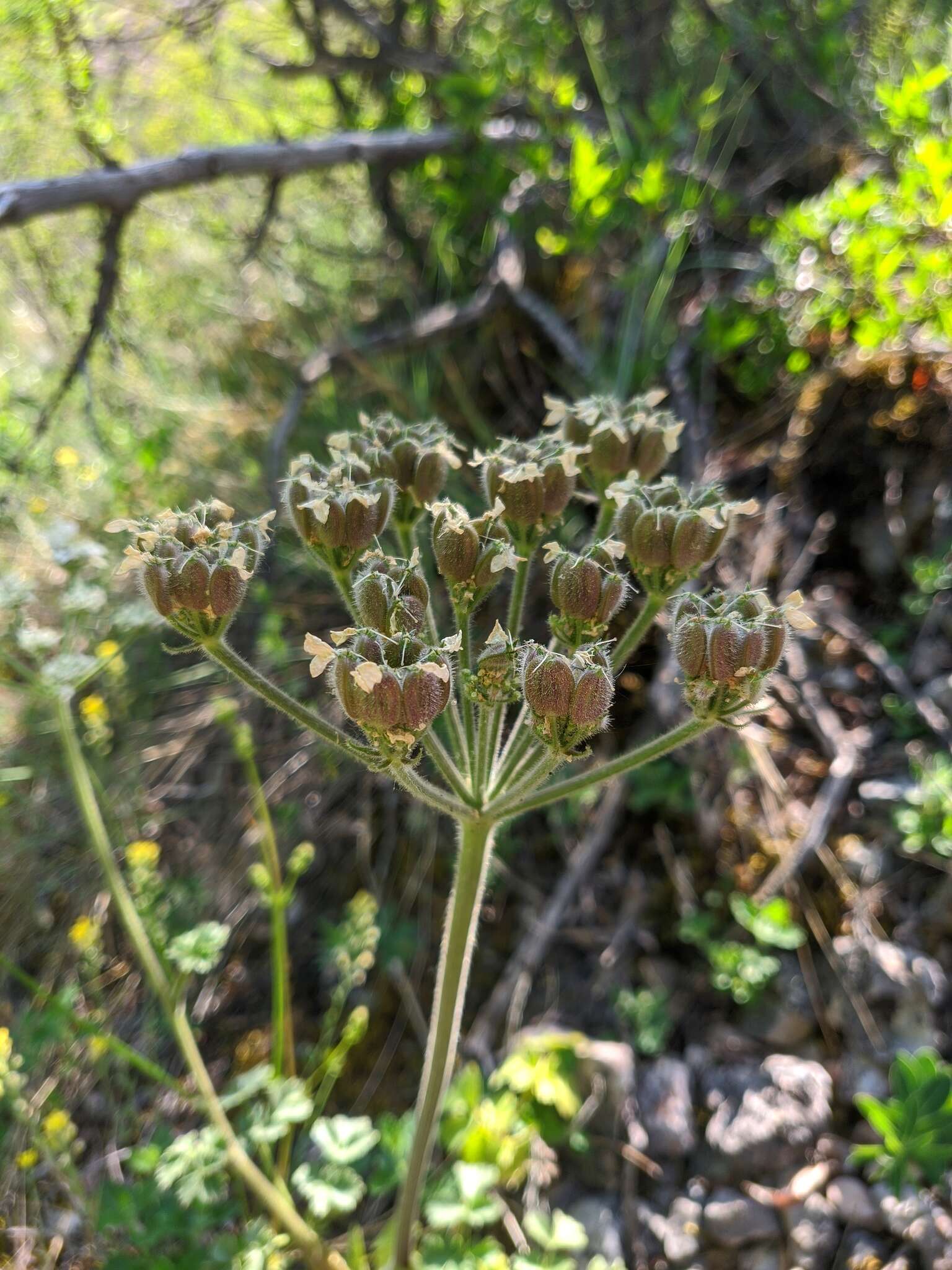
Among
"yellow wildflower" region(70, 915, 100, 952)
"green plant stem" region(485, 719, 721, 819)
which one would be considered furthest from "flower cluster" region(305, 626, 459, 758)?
"yellow wildflower" region(70, 915, 100, 952)

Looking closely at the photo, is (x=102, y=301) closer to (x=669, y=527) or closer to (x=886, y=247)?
(x=669, y=527)

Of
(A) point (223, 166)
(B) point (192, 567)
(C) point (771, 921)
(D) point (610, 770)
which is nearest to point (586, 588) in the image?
(D) point (610, 770)

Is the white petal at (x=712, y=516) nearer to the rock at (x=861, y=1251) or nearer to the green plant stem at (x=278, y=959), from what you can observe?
the green plant stem at (x=278, y=959)

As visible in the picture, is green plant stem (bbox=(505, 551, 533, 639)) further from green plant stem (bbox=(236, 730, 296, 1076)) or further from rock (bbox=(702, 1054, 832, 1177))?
rock (bbox=(702, 1054, 832, 1177))

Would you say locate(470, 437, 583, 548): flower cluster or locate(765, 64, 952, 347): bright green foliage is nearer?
locate(470, 437, 583, 548): flower cluster

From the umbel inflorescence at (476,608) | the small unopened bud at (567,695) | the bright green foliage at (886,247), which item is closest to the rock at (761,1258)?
the umbel inflorescence at (476,608)

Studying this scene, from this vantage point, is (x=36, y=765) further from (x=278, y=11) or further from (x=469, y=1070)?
(x=278, y=11)

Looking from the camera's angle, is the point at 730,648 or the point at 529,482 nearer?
the point at 730,648
